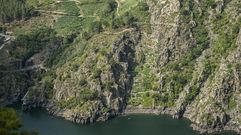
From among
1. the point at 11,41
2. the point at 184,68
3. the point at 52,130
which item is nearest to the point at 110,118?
the point at 52,130

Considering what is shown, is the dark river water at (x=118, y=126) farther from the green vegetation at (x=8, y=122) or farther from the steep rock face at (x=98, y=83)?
the green vegetation at (x=8, y=122)

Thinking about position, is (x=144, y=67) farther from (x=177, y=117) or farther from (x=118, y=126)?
(x=118, y=126)

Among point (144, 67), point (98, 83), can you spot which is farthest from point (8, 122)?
point (144, 67)

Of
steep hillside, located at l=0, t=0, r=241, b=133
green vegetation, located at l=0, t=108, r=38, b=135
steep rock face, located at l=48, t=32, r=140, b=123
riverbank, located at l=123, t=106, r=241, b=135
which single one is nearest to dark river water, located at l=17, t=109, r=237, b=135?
riverbank, located at l=123, t=106, r=241, b=135

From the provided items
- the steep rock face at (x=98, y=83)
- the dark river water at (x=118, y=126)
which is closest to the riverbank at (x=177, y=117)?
the dark river water at (x=118, y=126)

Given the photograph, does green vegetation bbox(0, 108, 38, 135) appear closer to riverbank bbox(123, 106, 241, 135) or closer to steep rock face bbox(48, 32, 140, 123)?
riverbank bbox(123, 106, 241, 135)

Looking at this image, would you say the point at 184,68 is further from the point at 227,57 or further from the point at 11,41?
the point at 11,41
